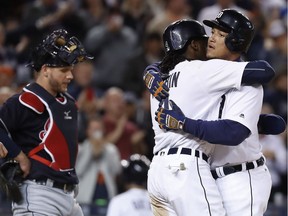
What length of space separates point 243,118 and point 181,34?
2.29ft

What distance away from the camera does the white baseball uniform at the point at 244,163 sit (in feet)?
16.9

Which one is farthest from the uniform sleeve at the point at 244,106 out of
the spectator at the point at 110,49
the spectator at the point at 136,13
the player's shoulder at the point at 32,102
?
the spectator at the point at 136,13

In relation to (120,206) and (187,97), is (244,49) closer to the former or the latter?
(187,97)

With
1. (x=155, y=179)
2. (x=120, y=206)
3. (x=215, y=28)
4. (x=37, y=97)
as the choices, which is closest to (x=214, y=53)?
(x=215, y=28)

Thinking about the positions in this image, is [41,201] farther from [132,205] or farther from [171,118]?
[132,205]

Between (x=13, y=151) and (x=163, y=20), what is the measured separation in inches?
242

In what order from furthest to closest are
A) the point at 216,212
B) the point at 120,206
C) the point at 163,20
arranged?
1. the point at 163,20
2. the point at 120,206
3. the point at 216,212

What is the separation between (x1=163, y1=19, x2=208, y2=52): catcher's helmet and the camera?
5312 mm

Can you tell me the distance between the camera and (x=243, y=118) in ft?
16.8

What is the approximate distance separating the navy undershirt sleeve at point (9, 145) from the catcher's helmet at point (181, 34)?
1.24 m

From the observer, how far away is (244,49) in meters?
5.33

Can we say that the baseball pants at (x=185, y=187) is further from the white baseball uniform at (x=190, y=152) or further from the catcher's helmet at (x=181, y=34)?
the catcher's helmet at (x=181, y=34)

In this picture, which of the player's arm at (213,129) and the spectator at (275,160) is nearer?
the player's arm at (213,129)

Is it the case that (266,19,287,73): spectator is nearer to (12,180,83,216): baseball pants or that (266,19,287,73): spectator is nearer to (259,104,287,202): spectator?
(259,104,287,202): spectator
